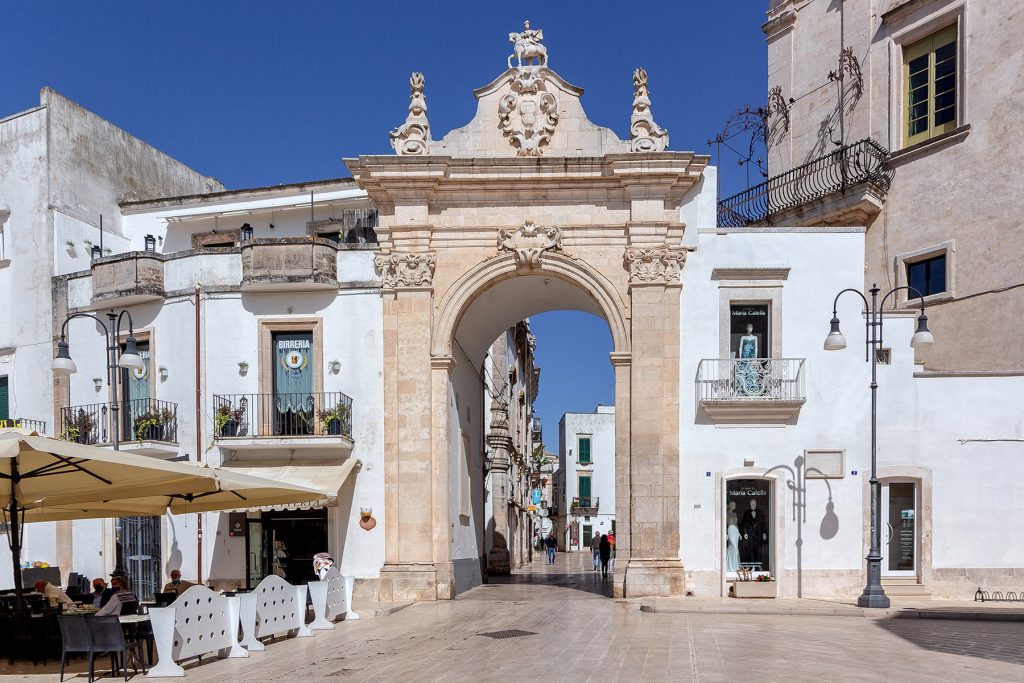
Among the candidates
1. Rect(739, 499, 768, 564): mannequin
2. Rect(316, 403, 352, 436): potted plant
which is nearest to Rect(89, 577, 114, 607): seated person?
Rect(316, 403, 352, 436): potted plant

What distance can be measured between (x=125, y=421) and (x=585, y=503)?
168 ft

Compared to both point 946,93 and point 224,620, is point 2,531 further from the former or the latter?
point 946,93

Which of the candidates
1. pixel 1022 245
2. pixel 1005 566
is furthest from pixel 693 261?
pixel 1005 566

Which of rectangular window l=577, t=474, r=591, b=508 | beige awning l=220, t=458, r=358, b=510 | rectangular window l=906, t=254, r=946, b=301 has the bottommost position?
rectangular window l=577, t=474, r=591, b=508

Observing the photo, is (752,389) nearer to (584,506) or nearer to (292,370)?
(292,370)

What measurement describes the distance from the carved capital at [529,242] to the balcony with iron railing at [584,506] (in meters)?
51.0

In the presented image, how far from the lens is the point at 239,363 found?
2203 cm

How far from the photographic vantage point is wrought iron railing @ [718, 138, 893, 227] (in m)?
25.1

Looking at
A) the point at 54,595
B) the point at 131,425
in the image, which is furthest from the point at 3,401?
the point at 54,595

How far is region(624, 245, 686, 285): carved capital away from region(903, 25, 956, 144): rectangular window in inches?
322

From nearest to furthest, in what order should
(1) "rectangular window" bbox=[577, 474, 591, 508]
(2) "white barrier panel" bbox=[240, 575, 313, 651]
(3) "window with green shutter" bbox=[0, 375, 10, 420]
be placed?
(2) "white barrier panel" bbox=[240, 575, 313, 651] < (3) "window with green shutter" bbox=[0, 375, 10, 420] < (1) "rectangular window" bbox=[577, 474, 591, 508]

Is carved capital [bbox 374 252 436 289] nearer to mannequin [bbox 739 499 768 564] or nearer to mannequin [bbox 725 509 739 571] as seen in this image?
mannequin [bbox 725 509 739 571]

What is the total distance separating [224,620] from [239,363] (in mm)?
9421

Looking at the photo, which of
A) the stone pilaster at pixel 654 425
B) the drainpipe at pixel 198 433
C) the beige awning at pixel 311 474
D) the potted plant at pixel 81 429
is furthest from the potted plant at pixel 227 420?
the stone pilaster at pixel 654 425
